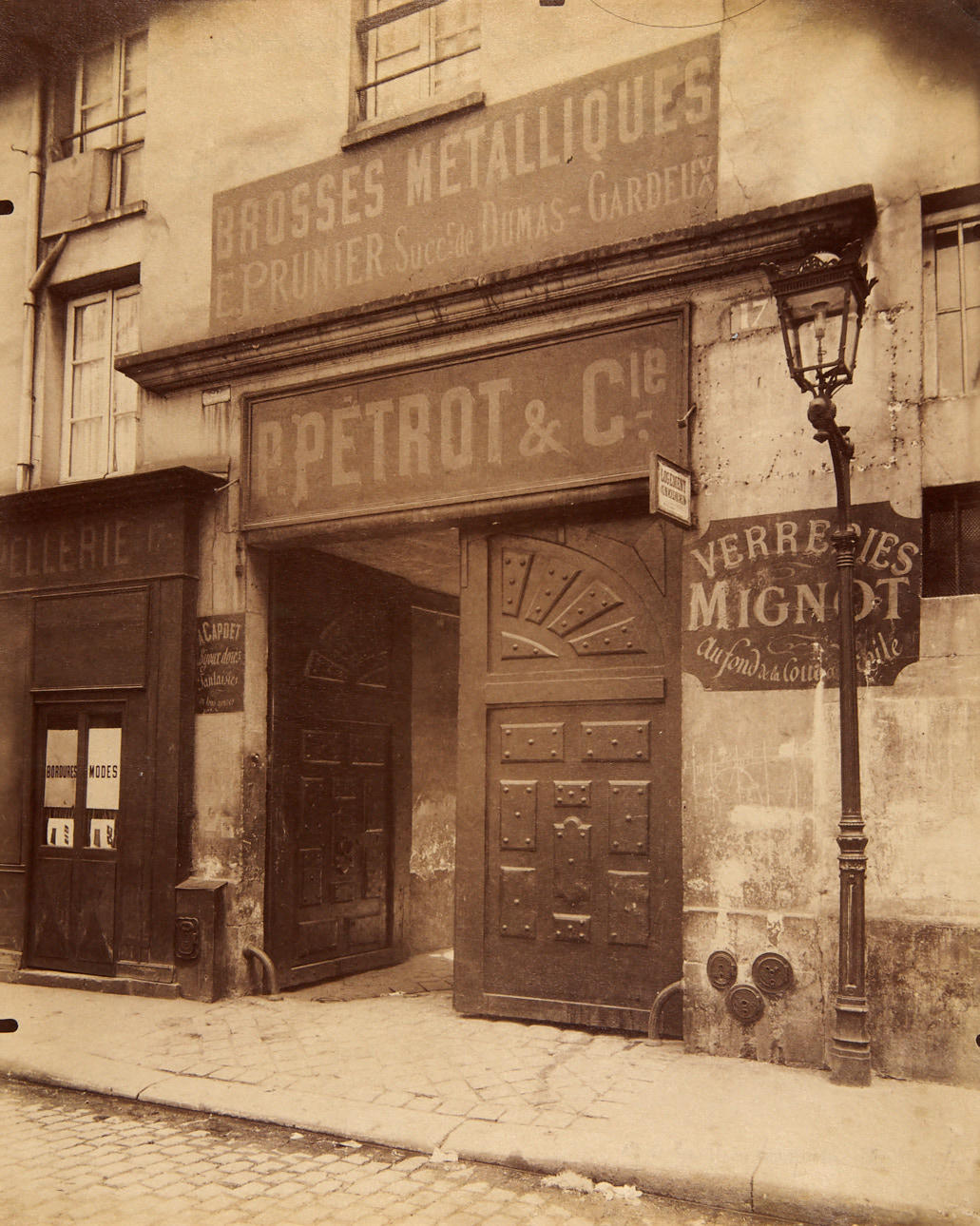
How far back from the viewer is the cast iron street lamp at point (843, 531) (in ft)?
16.5

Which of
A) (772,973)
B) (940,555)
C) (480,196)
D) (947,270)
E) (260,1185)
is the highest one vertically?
(480,196)

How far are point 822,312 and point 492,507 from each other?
94.6 inches

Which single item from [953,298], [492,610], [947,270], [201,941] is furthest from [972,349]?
[201,941]

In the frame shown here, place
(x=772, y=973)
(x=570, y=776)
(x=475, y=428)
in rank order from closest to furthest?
(x=772, y=973) < (x=570, y=776) < (x=475, y=428)

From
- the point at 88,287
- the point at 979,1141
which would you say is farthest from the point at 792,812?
the point at 88,287

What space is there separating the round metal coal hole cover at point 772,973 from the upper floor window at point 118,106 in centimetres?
730

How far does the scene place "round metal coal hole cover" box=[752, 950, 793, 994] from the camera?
220 inches

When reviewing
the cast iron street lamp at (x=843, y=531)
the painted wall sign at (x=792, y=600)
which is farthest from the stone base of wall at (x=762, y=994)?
the painted wall sign at (x=792, y=600)

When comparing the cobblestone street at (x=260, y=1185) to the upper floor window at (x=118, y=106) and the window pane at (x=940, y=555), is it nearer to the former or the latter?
the window pane at (x=940, y=555)

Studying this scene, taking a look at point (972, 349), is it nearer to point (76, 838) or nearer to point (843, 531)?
point (843, 531)

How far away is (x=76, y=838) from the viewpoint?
8.14 metres

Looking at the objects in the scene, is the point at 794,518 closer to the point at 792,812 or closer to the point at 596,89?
the point at 792,812

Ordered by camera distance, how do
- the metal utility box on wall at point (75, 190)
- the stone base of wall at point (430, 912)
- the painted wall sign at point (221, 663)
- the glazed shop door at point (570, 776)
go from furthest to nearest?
1. the stone base of wall at point (430, 912)
2. the metal utility box on wall at point (75, 190)
3. the painted wall sign at point (221, 663)
4. the glazed shop door at point (570, 776)

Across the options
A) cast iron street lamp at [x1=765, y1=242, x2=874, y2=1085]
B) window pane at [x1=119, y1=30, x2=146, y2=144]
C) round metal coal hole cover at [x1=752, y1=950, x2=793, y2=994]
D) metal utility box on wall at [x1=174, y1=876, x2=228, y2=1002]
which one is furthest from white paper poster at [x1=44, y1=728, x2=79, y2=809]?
cast iron street lamp at [x1=765, y1=242, x2=874, y2=1085]
